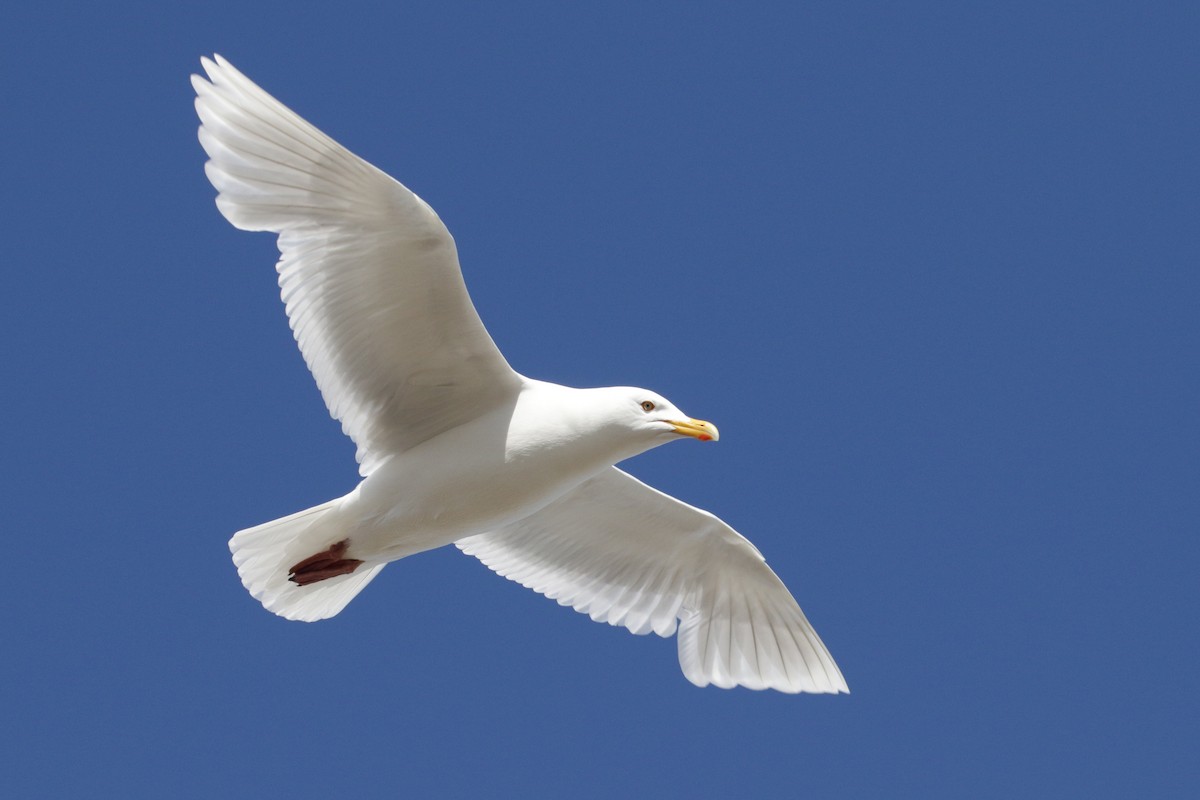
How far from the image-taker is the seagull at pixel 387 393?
10672mm

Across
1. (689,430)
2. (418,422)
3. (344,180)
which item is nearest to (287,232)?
(344,180)

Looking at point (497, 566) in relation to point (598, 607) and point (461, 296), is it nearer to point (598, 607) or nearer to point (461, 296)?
point (598, 607)

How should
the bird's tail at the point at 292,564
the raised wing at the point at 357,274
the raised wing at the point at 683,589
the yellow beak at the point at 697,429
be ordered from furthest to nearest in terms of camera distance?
the raised wing at the point at 683,589 < the bird's tail at the point at 292,564 < the yellow beak at the point at 697,429 < the raised wing at the point at 357,274

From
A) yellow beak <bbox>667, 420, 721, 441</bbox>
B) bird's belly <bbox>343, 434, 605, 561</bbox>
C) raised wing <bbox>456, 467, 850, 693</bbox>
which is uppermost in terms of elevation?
yellow beak <bbox>667, 420, 721, 441</bbox>

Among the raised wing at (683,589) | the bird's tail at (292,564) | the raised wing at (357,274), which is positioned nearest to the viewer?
the raised wing at (357,274)

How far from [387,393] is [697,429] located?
2025 millimetres

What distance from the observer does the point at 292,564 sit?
11.5 meters

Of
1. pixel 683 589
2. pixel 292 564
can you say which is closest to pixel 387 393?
pixel 292 564

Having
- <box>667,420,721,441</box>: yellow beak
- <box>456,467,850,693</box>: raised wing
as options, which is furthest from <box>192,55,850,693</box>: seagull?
<box>456,467,850,693</box>: raised wing

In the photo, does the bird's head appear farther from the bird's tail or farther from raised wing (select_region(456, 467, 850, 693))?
the bird's tail

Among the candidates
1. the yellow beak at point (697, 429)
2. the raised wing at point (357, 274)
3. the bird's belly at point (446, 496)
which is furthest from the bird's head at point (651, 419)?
the raised wing at point (357, 274)

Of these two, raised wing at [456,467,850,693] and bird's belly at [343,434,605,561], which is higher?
bird's belly at [343,434,605,561]

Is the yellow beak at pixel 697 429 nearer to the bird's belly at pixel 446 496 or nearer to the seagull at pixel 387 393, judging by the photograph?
the seagull at pixel 387 393

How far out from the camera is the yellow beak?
11.0 m
